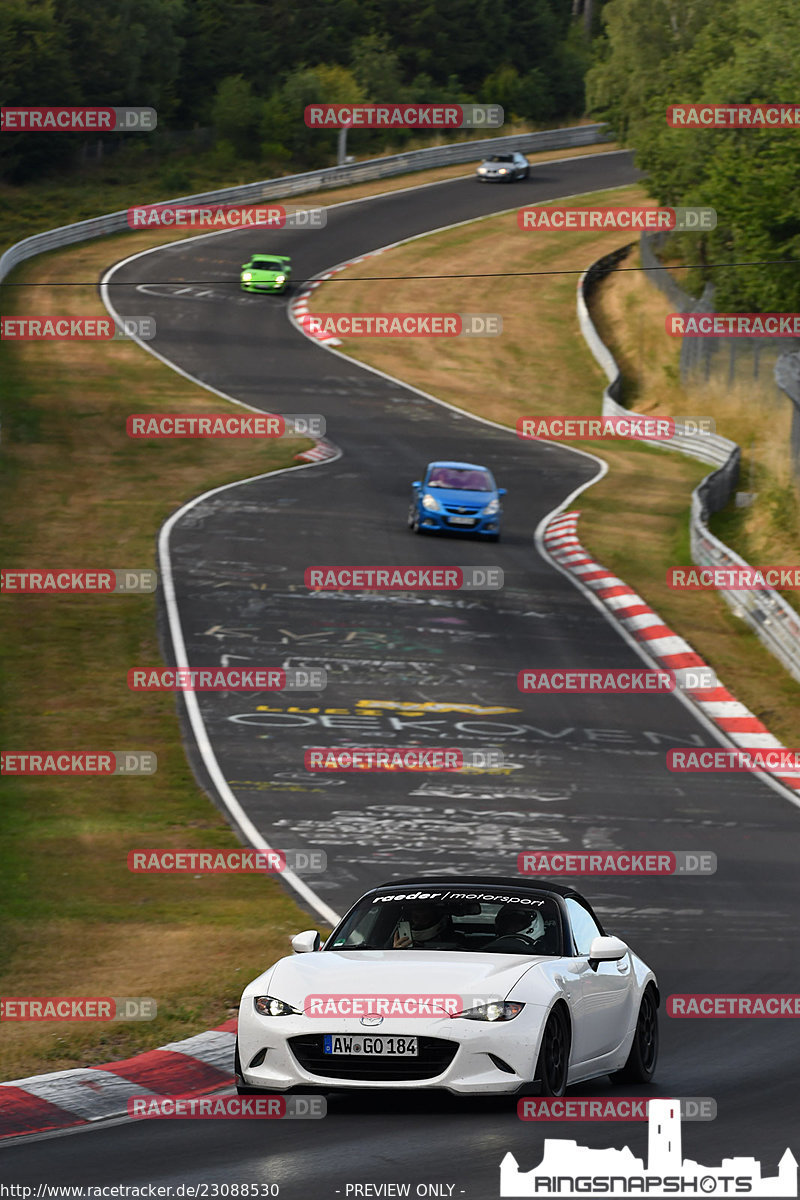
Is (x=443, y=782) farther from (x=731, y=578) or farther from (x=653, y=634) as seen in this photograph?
(x=731, y=578)

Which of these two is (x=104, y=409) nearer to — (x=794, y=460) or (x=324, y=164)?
(x=794, y=460)

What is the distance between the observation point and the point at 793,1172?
24.9ft

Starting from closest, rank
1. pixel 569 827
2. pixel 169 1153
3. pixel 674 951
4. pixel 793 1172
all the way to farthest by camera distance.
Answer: pixel 793 1172, pixel 169 1153, pixel 674 951, pixel 569 827

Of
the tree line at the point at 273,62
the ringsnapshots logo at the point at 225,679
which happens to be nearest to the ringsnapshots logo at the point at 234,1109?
the ringsnapshots logo at the point at 225,679

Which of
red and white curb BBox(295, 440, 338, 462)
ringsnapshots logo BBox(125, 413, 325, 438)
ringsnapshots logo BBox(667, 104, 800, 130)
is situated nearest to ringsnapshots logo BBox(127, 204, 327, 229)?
ringsnapshots logo BBox(667, 104, 800, 130)

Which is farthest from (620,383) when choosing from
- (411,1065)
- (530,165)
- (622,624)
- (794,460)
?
(411,1065)

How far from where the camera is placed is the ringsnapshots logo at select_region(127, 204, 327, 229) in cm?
7256

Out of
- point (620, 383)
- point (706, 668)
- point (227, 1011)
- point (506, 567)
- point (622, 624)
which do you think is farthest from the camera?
point (620, 383)

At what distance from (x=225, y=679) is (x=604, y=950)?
15662 mm

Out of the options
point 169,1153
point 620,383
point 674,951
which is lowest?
point 620,383

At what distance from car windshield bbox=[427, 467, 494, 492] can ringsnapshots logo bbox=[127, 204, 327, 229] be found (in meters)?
39.0

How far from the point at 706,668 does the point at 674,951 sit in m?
13.2

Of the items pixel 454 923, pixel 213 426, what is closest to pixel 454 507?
pixel 213 426

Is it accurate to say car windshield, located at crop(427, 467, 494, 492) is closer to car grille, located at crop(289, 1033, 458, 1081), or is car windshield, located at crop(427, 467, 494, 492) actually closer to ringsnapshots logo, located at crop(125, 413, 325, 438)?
ringsnapshots logo, located at crop(125, 413, 325, 438)
